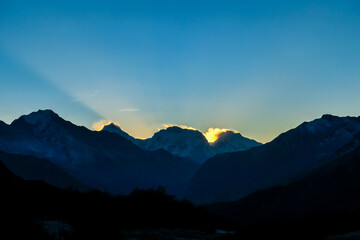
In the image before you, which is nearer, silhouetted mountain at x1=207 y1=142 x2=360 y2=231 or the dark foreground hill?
the dark foreground hill

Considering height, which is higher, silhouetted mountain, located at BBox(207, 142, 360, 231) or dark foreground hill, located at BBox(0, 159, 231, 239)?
silhouetted mountain, located at BBox(207, 142, 360, 231)

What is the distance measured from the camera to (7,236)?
Answer: 48.6 feet

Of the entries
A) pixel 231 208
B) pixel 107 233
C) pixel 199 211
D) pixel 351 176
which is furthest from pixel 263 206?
pixel 107 233

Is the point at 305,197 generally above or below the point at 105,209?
above

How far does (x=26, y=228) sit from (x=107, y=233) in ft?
12.1

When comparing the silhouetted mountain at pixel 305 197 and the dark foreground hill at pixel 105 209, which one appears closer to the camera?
the dark foreground hill at pixel 105 209

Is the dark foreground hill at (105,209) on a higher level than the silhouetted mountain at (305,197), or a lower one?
lower

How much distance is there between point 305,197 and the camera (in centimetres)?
12219

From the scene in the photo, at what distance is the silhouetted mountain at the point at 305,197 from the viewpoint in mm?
110319

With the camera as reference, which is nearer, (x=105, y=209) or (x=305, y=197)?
(x=105, y=209)

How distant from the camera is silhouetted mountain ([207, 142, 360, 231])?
11032 cm

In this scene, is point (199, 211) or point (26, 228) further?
point (199, 211)

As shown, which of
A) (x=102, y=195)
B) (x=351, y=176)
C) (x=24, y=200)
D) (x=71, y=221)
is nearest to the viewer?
(x=71, y=221)

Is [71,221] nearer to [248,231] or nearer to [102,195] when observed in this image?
[102,195]
